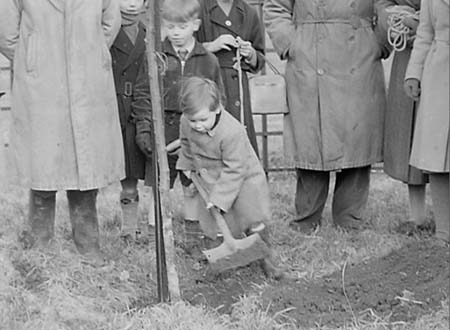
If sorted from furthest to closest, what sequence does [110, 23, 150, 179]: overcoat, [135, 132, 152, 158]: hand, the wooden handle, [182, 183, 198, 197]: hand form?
[110, 23, 150, 179]: overcoat < [135, 132, 152, 158]: hand < [182, 183, 198, 197]: hand < the wooden handle

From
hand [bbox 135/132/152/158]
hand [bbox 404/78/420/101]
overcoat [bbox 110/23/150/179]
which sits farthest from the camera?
overcoat [bbox 110/23/150/179]

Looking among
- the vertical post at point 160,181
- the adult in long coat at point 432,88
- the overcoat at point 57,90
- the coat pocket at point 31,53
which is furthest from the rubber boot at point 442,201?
the coat pocket at point 31,53

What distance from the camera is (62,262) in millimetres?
5531

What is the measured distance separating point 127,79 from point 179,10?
22.6 inches

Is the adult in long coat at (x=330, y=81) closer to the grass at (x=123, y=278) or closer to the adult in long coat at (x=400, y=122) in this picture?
the adult in long coat at (x=400, y=122)

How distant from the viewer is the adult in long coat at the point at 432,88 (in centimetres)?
541

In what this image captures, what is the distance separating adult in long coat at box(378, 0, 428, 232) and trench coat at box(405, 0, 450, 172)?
444 millimetres

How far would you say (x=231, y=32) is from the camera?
6.24 metres

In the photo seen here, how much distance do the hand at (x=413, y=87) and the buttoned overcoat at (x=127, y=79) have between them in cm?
145

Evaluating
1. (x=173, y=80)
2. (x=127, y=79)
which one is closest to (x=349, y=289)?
(x=173, y=80)

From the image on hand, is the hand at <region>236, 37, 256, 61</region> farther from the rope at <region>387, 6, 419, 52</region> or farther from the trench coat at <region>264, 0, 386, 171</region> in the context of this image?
the rope at <region>387, 6, 419, 52</region>

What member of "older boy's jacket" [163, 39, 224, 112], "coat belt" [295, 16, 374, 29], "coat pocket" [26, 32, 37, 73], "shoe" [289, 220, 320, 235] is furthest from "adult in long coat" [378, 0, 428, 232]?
"coat pocket" [26, 32, 37, 73]

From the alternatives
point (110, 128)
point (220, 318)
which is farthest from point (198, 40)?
point (220, 318)

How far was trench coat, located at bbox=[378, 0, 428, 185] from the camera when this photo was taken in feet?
20.0
